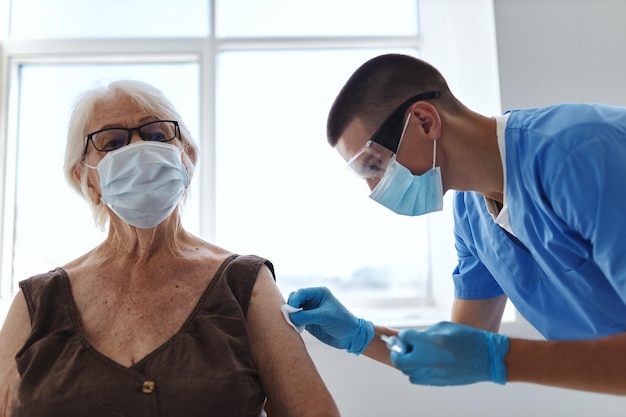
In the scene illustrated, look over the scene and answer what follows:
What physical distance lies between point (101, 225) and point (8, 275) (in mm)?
1397

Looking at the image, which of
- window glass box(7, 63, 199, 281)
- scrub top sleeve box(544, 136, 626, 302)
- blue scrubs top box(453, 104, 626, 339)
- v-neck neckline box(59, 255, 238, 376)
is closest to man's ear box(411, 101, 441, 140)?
blue scrubs top box(453, 104, 626, 339)

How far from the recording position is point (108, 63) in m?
2.61

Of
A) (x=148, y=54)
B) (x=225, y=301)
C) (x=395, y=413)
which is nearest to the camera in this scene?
(x=225, y=301)

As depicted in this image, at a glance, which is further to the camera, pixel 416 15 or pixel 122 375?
pixel 416 15

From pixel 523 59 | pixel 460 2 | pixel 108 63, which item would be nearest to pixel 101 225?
pixel 108 63

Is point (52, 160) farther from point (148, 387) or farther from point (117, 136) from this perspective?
point (148, 387)

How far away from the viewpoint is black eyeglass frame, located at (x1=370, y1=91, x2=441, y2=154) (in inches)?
45.1

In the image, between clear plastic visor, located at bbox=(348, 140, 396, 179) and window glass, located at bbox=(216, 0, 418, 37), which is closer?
clear plastic visor, located at bbox=(348, 140, 396, 179)

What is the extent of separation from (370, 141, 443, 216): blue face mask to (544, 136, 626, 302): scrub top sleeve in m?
0.26

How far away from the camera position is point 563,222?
1.06 m

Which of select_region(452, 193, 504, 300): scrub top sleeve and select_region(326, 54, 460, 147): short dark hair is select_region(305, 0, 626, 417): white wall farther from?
select_region(326, 54, 460, 147): short dark hair

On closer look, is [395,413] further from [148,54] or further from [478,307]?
[148,54]

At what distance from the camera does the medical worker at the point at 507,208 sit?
3.03 feet

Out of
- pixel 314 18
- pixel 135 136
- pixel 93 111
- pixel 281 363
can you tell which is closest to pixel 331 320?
pixel 281 363
